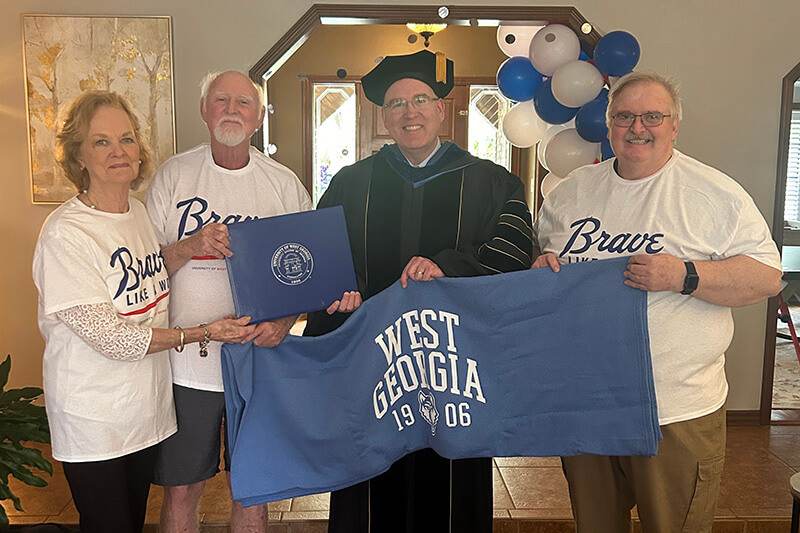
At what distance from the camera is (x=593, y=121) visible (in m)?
3.57

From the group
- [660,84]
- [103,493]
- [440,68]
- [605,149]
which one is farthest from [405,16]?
[103,493]

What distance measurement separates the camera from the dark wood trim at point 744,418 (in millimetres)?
4418

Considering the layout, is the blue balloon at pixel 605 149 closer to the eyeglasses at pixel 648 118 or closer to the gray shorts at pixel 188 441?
the eyeglasses at pixel 648 118

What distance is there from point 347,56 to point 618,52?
4.36 metres

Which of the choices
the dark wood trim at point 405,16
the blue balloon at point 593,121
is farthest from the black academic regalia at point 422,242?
the dark wood trim at point 405,16

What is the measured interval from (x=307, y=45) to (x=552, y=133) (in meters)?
4.15

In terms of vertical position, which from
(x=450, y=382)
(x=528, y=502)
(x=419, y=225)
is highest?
(x=419, y=225)

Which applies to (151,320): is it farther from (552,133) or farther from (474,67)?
(474,67)

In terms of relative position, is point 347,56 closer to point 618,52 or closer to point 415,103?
point 618,52

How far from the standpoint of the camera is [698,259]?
198 cm

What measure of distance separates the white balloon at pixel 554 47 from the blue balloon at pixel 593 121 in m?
0.38

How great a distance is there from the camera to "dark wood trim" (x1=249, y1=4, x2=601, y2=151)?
4012 millimetres

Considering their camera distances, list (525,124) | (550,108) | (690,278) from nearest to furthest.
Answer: (690,278)
(550,108)
(525,124)

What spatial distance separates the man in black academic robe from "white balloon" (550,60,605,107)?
1439mm
